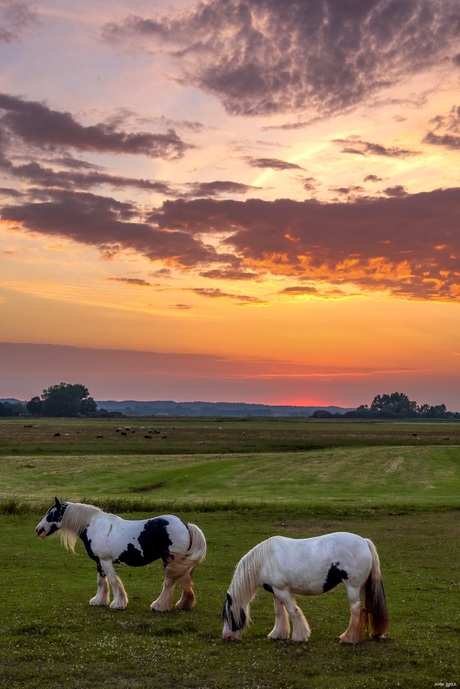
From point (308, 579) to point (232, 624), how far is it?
2.11m

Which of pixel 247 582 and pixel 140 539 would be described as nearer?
pixel 247 582

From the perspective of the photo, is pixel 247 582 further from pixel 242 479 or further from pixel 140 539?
→ pixel 242 479

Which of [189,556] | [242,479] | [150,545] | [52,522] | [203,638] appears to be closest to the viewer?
[203,638]

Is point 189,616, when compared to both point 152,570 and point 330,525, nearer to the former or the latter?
point 152,570

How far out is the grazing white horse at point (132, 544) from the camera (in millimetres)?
15711

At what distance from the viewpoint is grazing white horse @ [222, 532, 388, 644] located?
13.2 meters

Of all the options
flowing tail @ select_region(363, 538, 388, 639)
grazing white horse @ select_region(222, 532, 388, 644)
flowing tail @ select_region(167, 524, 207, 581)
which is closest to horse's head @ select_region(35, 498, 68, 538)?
flowing tail @ select_region(167, 524, 207, 581)

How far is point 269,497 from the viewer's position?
44.5 metres

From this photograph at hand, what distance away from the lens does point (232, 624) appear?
1384 centimetres

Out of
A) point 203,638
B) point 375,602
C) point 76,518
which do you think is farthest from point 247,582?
point 76,518

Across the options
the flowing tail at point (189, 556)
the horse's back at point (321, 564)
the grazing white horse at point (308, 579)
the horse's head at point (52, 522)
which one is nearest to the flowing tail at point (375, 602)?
the grazing white horse at point (308, 579)

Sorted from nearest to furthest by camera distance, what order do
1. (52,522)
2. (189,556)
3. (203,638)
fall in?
(203,638), (189,556), (52,522)

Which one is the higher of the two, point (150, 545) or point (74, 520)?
point (74, 520)

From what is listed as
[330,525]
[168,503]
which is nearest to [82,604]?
[330,525]
